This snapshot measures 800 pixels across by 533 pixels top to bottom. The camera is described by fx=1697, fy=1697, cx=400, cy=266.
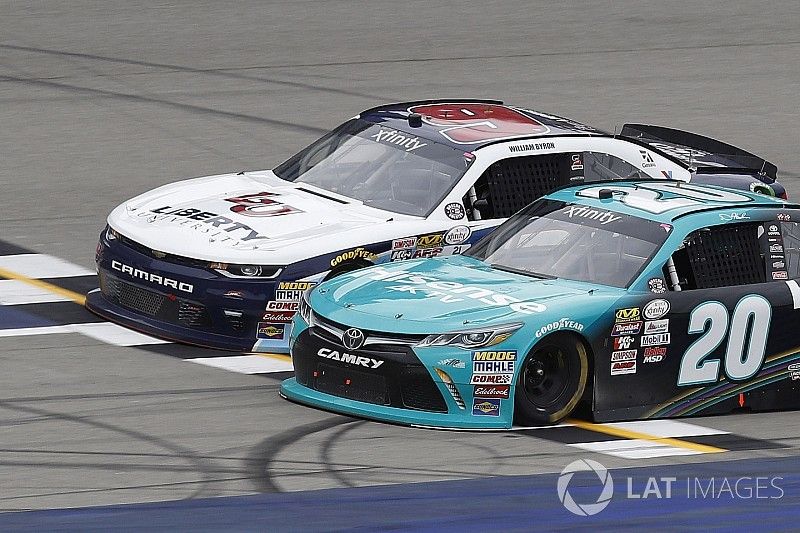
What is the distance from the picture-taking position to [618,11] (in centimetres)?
2523

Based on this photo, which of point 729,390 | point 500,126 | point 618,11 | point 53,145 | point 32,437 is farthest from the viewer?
point 618,11

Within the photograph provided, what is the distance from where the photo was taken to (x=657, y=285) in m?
9.20

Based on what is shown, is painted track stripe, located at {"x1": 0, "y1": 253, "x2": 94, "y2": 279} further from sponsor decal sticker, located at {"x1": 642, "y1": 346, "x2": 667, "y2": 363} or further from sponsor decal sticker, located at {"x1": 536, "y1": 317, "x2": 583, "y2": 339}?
sponsor decal sticker, located at {"x1": 642, "y1": 346, "x2": 667, "y2": 363}

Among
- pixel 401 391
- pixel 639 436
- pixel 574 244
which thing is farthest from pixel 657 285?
pixel 401 391

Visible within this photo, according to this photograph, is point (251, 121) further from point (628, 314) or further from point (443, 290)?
point (628, 314)

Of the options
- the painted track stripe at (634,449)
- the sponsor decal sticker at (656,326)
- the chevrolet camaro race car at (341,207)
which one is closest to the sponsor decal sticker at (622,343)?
the sponsor decal sticker at (656,326)

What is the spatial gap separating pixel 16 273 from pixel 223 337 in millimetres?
2710

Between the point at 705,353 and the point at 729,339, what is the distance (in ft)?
0.59

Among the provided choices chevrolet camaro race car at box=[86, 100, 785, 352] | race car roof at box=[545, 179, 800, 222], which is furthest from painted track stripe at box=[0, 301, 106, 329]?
race car roof at box=[545, 179, 800, 222]

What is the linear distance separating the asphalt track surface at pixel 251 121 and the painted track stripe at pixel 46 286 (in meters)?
0.69

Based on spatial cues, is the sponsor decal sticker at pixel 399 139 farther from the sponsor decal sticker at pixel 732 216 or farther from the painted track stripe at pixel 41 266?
the sponsor decal sticker at pixel 732 216

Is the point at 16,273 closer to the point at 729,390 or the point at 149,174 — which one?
the point at 149,174

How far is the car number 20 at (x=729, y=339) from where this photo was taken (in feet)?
30.2

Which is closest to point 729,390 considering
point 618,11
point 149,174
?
point 149,174
